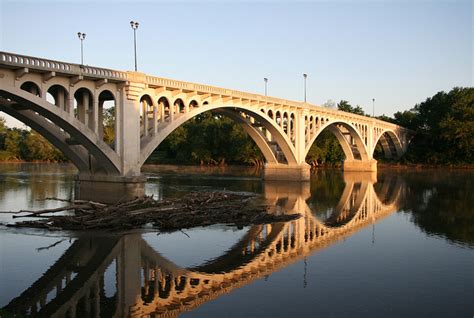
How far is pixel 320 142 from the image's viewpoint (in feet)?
285

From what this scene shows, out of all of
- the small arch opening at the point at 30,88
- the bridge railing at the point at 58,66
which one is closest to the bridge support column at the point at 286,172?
the bridge railing at the point at 58,66

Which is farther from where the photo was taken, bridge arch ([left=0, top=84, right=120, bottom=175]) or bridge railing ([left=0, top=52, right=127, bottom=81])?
bridge arch ([left=0, top=84, right=120, bottom=175])

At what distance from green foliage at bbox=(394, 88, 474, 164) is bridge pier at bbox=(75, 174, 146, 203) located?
5961 centimetres

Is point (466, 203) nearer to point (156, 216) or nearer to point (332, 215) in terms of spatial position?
point (332, 215)

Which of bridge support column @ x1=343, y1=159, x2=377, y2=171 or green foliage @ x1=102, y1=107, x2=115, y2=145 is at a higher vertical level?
green foliage @ x1=102, y1=107, x2=115, y2=145

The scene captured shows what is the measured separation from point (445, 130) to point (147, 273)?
73.8m

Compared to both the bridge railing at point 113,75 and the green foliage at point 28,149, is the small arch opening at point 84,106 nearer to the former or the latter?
the bridge railing at point 113,75

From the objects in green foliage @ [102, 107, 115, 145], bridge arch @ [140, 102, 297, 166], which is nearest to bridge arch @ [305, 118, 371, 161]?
bridge arch @ [140, 102, 297, 166]

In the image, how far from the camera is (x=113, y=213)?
67.6ft

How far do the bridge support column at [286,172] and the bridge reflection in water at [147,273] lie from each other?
2759 centimetres

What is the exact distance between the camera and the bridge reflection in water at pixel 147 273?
11125mm

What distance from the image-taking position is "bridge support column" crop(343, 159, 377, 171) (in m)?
71.0

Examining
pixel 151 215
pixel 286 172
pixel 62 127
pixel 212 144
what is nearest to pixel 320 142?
pixel 212 144

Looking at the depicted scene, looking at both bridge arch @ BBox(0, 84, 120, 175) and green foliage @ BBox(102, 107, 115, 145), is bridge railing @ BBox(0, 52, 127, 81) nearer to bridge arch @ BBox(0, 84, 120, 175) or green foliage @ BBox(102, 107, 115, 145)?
bridge arch @ BBox(0, 84, 120, 175)
